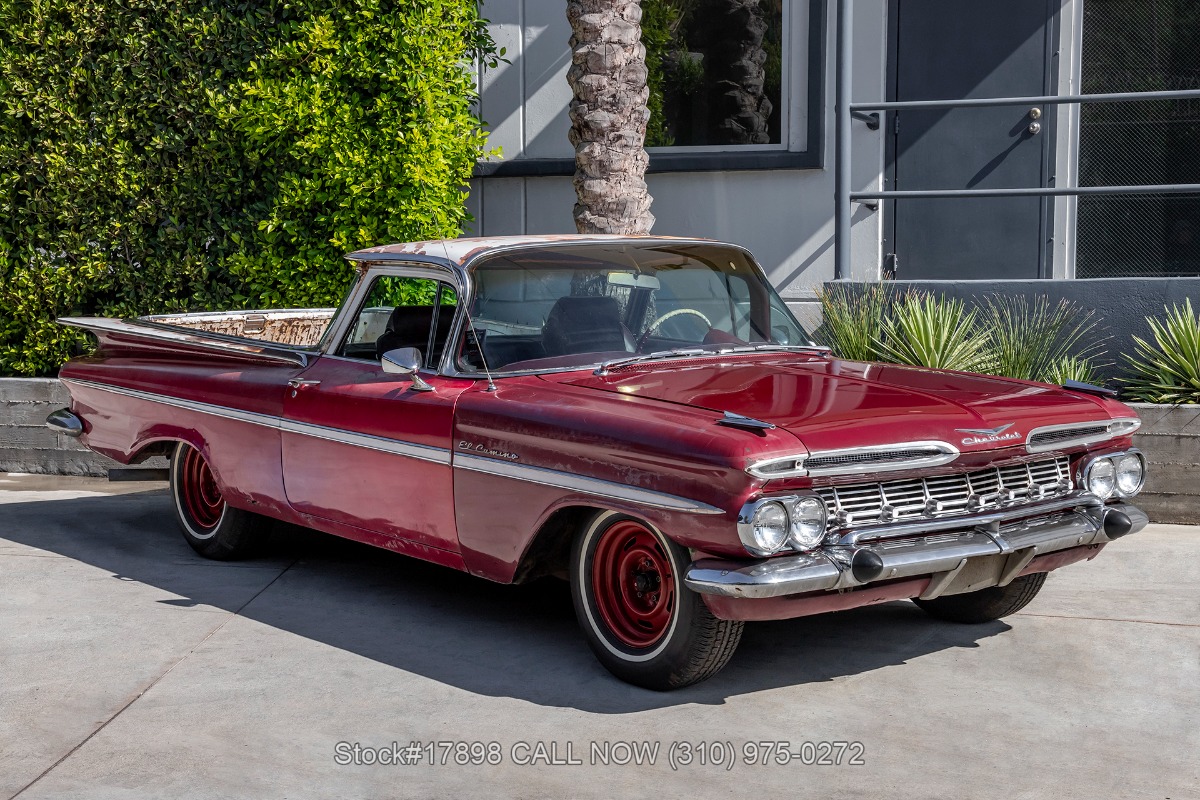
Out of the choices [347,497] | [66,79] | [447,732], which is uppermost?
[66,79]

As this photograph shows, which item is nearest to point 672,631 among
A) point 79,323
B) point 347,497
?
point 347,497

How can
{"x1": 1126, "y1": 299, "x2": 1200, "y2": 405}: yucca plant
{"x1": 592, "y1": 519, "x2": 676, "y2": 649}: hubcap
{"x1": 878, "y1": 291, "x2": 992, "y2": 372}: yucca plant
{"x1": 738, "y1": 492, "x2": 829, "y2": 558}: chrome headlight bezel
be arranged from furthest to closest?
{"x1": 878, "y1": 291, "x2": 992, "y2": 372}: yucca plant < {"x1": 1126, "y1": 299, "x2": 1200, "y2": 405}: yucca plant < {"x1": 592, "y1": 519, "x2": 676, "y2": 649}: hubcap < {"x1": 738, "y1": 492, "x2": 829, "y2": 558}: chrome headlight bezel

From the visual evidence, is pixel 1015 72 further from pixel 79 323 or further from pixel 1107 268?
pixel 79 323

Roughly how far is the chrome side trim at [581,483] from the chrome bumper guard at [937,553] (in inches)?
7.4

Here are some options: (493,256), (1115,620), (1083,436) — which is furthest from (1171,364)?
(493,256)

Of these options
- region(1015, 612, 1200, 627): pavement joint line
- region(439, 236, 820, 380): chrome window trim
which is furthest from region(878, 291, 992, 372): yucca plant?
region(1015, 612, 1200, 627): pavement joint line

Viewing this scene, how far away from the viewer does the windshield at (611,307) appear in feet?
17.9

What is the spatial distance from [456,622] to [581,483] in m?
1.30

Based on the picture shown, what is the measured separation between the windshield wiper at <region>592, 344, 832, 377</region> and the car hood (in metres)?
0.04

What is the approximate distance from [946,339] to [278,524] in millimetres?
3833

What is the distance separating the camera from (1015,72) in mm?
10484

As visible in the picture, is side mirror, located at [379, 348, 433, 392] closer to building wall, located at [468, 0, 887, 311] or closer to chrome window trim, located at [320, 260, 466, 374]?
chrome window trim, located at [320, 260, 466, 374]

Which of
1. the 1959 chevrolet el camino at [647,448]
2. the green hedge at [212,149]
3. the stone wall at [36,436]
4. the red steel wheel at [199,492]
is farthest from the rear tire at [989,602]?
the stone wall at [36,436]

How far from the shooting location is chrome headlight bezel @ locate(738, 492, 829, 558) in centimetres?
424
